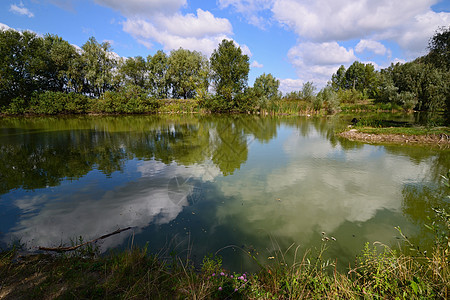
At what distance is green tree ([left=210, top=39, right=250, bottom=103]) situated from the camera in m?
51.1

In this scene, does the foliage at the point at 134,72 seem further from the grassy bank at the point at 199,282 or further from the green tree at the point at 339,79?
the green tree at the point at 339,79

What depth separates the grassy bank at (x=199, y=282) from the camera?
105 inches

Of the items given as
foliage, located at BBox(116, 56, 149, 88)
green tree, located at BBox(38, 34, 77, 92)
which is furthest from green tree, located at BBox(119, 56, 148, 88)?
green tree, located at BBox(38, 34, 77, 92)

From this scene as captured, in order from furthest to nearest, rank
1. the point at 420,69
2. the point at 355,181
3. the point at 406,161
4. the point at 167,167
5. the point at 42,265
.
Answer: the point at 420,69 < the point at 406,161 < the point at 167,167 < the point at 355,181 < the point at 42,265

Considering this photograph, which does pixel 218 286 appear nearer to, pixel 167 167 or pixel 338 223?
pixel 338 223

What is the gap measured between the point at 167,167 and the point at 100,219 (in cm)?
440

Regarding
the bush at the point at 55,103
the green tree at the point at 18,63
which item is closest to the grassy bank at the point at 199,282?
the bush at the point at 55,103

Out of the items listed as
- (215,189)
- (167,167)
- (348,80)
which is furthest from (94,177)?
(348,80)

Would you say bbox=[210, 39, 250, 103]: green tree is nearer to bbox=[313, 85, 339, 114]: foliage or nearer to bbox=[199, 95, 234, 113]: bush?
bbox=[199, 95, 234, 113]: bush

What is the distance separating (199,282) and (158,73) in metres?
58.9

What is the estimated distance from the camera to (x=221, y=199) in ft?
21.7

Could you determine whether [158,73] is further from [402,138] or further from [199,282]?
[199,282]

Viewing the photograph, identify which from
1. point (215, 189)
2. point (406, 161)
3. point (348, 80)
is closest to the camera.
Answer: point (215, 189)

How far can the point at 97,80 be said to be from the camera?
152 feet
